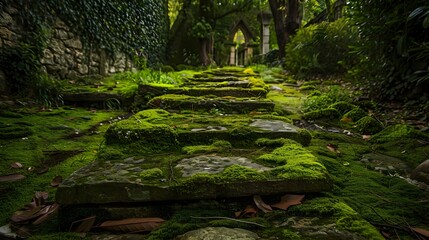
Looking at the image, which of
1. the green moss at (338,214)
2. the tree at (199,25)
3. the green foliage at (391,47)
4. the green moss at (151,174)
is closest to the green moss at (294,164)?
the green moss at (338,214)

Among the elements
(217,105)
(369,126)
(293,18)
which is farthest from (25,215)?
(293,18)

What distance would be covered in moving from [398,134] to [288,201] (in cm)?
168

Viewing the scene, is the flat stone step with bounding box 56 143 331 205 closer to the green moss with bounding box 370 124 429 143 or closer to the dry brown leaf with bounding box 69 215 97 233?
the dry brown leaf with bounding box 69 215 97 233

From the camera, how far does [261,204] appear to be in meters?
1.23

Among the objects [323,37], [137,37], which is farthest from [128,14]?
[323,37]

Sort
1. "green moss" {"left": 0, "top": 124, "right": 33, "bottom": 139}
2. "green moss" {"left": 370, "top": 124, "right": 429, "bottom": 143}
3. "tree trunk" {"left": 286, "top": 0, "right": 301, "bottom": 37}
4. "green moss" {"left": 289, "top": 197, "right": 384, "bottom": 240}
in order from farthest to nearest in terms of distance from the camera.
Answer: "tree trunk" {"left": 286, "top": 0, "right": 301, "bottom": 37}, "green moss" {"left": 0, "top": 124, "right": 33, "bottom": 139}, "green moss" {"left": 370, "top": 124, "right": 429, "bottom": 143}, "green moss" {"left": 289, "top": 197, "right": 384, "bottom": 240}

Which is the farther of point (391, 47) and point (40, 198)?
point (391, 47)

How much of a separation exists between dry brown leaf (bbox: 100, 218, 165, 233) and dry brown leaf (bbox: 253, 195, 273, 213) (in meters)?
0.39

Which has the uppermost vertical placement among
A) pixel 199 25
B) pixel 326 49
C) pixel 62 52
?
pixel 199 25

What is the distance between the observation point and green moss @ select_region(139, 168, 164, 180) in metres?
1.30

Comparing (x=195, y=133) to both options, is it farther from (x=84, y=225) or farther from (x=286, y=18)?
(x=286, y=18)

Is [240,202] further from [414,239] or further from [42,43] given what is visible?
[42,43]

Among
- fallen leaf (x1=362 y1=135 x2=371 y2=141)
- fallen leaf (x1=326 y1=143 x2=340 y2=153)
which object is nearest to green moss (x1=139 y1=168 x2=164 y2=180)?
fallen leaf (x1=326 y1=143 x2=340 y2=153)

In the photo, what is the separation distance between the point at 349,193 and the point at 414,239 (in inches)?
15.0
